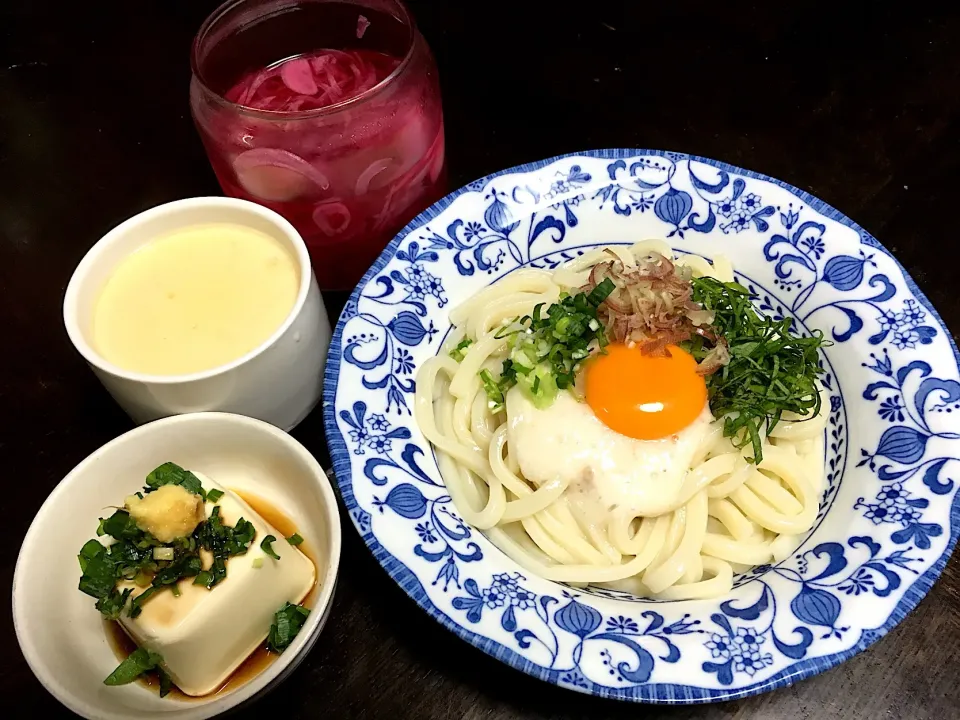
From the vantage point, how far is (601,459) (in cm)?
210

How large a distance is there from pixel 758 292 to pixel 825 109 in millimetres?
1433

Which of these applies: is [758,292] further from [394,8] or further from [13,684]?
[13,684]

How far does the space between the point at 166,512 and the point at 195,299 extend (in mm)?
735

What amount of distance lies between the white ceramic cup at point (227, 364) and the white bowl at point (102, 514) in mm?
88

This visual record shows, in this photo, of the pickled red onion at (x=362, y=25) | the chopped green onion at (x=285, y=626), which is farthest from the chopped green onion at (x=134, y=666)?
the pickled red onion at (x=362, y=25)

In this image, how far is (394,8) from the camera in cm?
258

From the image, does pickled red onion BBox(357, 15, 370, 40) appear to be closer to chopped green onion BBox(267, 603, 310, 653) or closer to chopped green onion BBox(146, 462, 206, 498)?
chopped green onion BBox(146, 462, 206, 498)

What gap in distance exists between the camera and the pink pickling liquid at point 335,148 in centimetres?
231

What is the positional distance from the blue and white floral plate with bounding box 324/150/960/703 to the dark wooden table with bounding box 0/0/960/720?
13.4 inches

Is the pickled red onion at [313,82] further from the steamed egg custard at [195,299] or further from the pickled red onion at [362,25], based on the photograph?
the steamed egg custard at [195,299]

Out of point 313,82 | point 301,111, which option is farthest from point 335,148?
point 313,82

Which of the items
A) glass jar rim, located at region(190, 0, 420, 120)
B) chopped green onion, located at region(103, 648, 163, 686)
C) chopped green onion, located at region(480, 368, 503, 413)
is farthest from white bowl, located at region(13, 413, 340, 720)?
glass jar rim, located at region(190, 0, 420, 120)

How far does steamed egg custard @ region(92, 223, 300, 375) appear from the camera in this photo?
2.18m

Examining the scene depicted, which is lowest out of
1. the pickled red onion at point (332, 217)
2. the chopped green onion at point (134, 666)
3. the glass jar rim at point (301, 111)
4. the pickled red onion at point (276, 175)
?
the chopped green onion at point (134, 666)
